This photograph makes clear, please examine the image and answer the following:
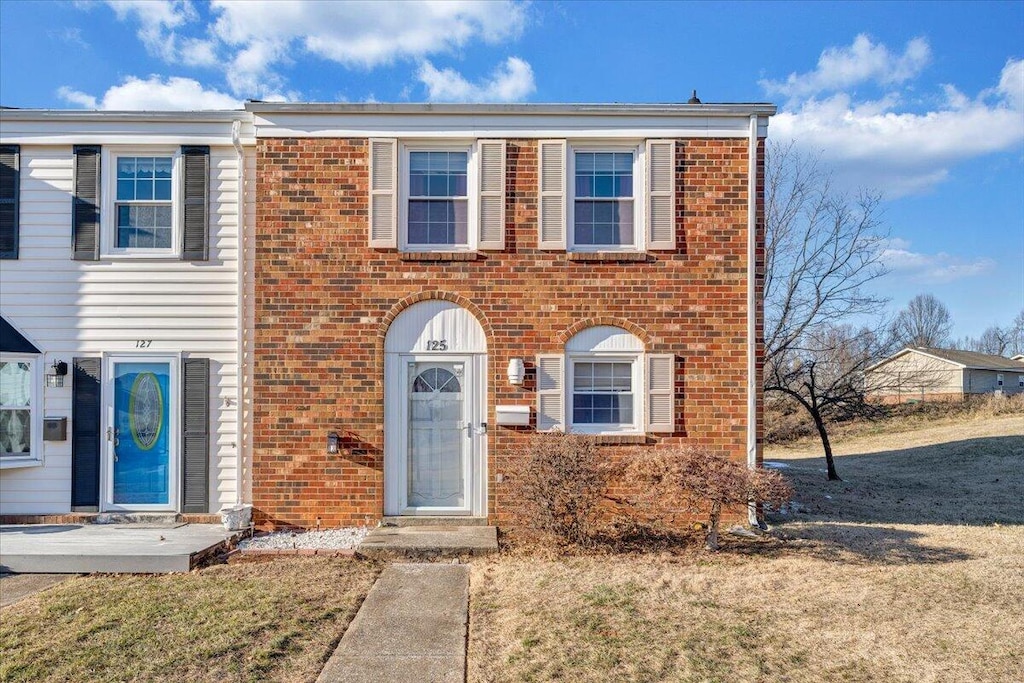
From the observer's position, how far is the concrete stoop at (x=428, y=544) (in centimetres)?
682

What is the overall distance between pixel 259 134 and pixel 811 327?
15.8 meters

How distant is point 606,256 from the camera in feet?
26.5

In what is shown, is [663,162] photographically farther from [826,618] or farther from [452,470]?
[826,618]

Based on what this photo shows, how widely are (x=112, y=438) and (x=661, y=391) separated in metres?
7.14

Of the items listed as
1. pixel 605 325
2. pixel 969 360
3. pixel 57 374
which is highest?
pixel 605 325

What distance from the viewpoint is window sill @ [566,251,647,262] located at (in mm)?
8062

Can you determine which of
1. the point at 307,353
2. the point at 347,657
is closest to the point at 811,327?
the point at 307,353

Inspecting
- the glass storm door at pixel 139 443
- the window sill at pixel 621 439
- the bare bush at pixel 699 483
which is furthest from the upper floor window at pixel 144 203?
the bare bush at pixel 699 483

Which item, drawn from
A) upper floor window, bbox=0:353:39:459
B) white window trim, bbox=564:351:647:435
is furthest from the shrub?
upper floor window, bbox=0:353:39:459

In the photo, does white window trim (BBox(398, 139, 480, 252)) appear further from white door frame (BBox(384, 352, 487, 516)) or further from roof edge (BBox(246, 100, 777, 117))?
white door frame (BBox(384, 352, 487, 516))

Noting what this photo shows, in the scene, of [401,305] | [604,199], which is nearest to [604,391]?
[604,199]

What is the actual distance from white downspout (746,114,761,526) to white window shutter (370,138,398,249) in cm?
458

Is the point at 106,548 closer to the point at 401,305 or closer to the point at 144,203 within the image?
→ the point at 401,305

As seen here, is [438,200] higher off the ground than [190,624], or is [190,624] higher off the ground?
[438,200]
